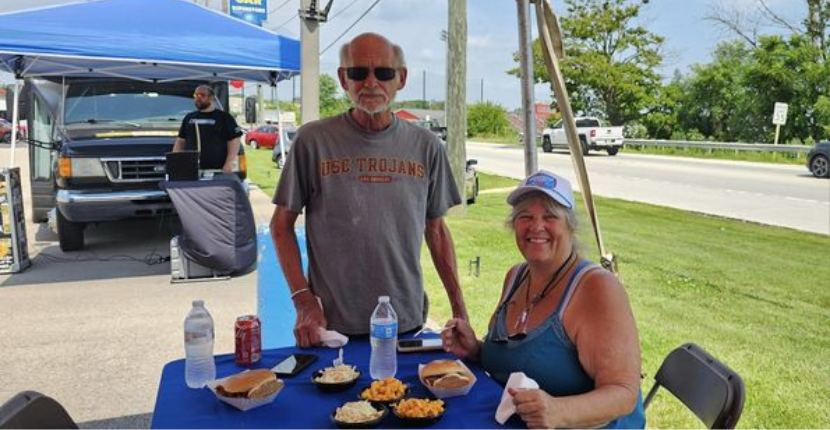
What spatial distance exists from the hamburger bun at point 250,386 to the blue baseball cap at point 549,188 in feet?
3.28

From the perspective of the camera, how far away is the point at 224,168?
7.93 metres

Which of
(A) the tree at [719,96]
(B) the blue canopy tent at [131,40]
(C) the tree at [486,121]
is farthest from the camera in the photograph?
(C) the tree at [486,121]

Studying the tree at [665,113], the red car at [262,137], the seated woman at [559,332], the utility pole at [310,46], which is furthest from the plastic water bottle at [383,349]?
the tree at [665,113]

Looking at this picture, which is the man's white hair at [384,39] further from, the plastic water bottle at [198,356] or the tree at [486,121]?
the tree at [486,121]

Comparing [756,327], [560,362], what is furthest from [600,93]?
[560,362]

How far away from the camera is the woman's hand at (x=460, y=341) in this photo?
2.37 m

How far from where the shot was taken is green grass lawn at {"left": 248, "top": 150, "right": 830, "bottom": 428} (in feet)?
12.6

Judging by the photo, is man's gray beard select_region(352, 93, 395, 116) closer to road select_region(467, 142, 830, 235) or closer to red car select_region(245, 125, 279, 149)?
A: road select_region(467, 142, 830, 235)

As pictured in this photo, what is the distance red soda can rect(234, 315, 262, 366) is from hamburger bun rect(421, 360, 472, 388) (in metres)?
0.63

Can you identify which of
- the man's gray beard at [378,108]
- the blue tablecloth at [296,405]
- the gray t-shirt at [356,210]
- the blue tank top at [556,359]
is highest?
the man's gray beard at [378,108]

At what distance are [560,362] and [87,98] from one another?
331 inches

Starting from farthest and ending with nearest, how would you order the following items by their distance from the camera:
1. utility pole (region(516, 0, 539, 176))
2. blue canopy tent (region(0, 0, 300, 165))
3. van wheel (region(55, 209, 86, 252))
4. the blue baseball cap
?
1. van wheel (region(55, 209, 86, 252))
2. blue canopy tent (region(0, 0, 300, 165))
3. utility pole (region(516, 0, 539, 176))
4. the blue baseball cap

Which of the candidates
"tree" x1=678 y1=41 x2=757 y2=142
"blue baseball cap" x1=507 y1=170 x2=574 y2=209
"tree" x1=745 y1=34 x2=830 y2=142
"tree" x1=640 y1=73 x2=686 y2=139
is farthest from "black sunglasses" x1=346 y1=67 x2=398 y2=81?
"tree" x1=640 y1=73 x2=686 y2=139

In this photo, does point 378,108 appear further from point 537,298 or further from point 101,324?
point 101,324
